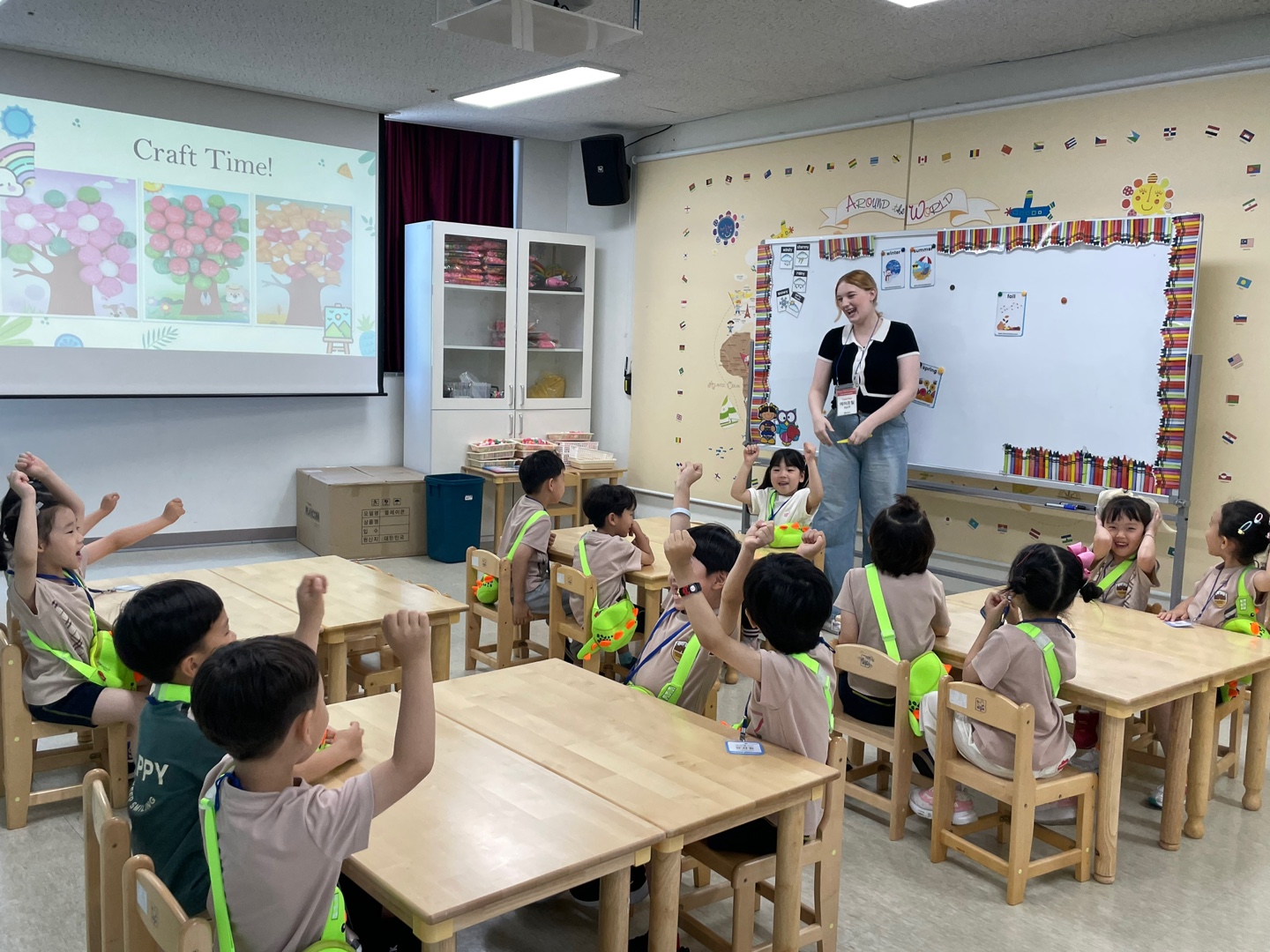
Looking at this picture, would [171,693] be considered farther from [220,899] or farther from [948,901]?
[948,901]

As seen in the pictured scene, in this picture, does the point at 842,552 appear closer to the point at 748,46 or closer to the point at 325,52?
the point at 748,46

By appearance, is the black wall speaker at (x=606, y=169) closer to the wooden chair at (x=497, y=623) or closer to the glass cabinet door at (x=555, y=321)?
the glass cabinet door at (x=555, y=321)

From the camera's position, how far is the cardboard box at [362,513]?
6410mm

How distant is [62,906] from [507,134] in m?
6.14

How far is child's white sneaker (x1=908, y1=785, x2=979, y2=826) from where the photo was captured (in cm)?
288

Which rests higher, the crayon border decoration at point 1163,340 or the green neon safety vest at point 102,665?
the crayon border decoration at point 1163,340

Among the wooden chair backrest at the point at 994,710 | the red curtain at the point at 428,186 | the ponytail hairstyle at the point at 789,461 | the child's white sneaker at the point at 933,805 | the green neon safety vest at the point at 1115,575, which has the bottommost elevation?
the child's white sneaker at the point at 933,805

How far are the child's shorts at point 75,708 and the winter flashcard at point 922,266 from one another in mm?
4146

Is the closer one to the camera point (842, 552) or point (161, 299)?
point (842, 552)

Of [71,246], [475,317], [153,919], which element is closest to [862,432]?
[475,317]

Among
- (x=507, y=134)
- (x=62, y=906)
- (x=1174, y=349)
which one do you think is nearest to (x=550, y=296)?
(x=507, y=134)

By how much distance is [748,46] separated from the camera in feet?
16.6

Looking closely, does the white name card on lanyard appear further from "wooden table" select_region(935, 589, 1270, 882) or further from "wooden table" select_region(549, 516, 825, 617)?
"wooden table" select_region(935, 589, 1270, 882)

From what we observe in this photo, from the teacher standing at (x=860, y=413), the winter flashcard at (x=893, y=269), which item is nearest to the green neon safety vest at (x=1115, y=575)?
the teacher standing at (x=860, y=413)
